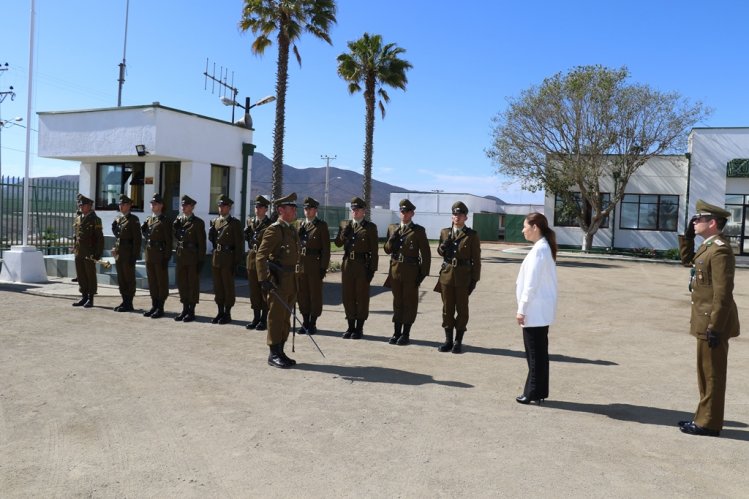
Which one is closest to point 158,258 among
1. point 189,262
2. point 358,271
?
point 189,262

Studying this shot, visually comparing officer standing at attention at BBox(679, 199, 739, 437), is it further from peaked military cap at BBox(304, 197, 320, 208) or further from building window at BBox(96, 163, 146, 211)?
building window at BBox(96, 163, 146, 211)

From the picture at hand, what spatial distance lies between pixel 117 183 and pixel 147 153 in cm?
214

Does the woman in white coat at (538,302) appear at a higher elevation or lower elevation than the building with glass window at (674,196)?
lower

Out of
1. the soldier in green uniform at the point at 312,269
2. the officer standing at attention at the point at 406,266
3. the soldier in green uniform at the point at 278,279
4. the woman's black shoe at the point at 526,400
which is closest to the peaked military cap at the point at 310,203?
the soldier in green uniform at the point at 312,269

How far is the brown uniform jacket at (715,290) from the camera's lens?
5082 mm

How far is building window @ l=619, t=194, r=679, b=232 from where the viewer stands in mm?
34438

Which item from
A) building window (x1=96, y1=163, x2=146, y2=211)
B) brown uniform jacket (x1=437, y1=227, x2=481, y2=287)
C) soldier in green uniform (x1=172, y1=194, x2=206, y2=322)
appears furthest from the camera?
building window (x1=96, y1=163, x2=146, y2=211)

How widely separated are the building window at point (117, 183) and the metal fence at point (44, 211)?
145cm

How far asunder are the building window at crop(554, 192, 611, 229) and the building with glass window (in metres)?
0.06

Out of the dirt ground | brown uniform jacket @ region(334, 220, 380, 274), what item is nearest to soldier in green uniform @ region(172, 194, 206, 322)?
the dirt ground

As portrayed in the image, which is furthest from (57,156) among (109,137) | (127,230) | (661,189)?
(661,189)

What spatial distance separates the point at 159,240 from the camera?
10.3 meters

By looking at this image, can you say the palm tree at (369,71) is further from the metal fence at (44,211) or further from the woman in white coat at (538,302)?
the woman in white coat at (538,302)

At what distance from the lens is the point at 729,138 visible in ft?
104
